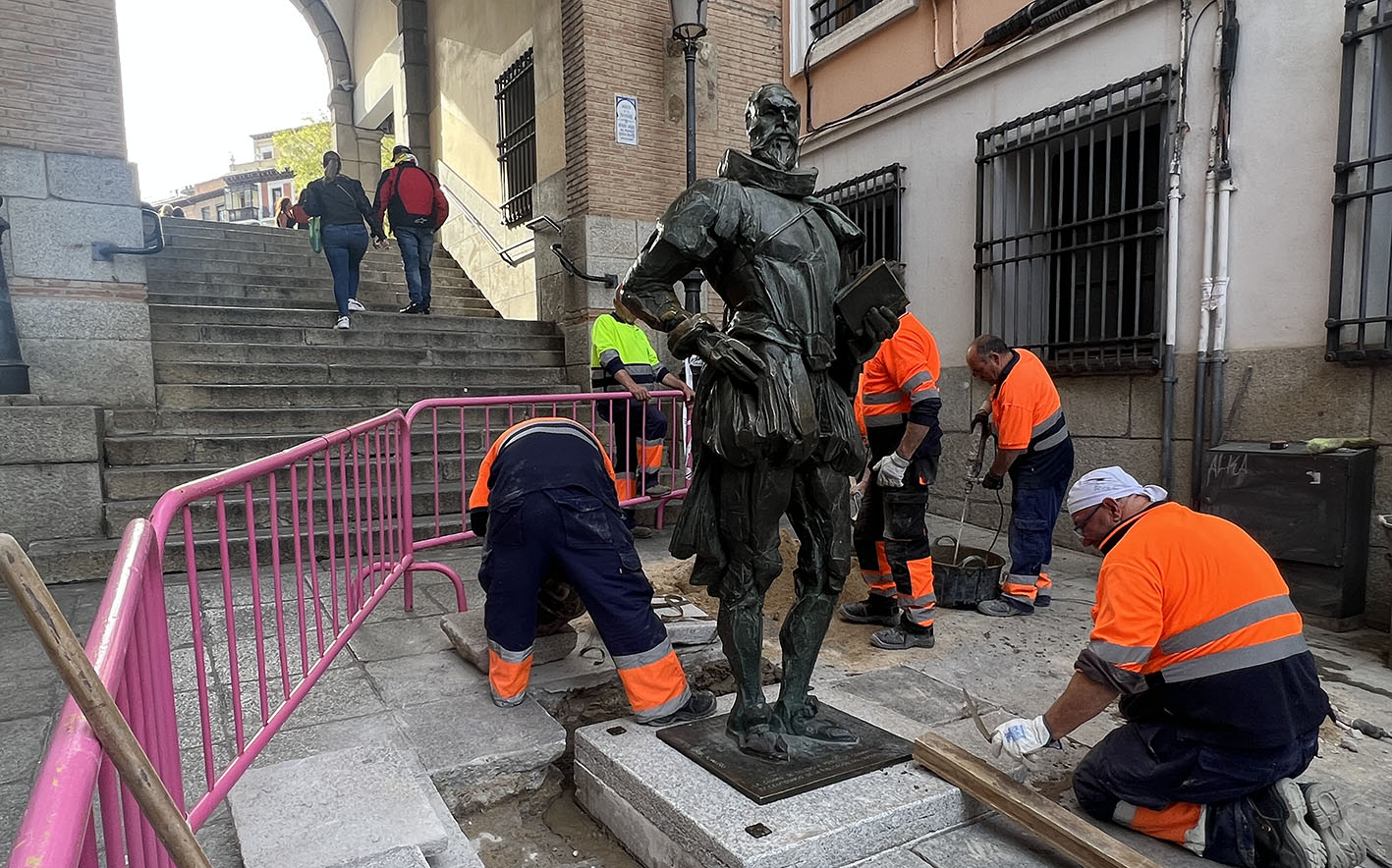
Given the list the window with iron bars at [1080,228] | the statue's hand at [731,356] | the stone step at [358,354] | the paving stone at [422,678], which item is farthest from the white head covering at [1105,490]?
the stone step at [358,354]

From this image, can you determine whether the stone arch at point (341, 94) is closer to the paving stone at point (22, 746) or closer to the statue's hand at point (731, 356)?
the paving stone at point (22, 746)

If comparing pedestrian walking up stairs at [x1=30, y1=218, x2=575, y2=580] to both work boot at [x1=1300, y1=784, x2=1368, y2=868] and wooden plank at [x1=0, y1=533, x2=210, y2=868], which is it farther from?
work boot at [x1=1300, y1=784, x2=1368, y2=868]

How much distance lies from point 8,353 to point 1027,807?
6.92m

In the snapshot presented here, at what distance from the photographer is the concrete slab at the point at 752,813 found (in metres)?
2.29

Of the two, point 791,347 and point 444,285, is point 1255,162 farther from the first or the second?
point 444,285

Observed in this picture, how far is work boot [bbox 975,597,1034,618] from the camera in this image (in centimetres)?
477

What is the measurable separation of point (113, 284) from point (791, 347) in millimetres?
5895

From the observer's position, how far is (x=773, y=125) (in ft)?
8.88

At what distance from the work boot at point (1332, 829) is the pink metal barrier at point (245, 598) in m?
2.87

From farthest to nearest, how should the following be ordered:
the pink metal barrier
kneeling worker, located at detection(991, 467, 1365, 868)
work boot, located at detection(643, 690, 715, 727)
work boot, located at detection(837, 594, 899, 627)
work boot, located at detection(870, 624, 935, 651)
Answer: work boot, located at detection(837, 594, 899, 627)
work boot, located at detection(870, 624, 935, 651)
work boot, located at detection(643, 690, 715, 727)
kneeling worker, located at detection(991, 467, 1365, 868)
the pink metal barrier

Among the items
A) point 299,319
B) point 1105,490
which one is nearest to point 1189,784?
point 1105,490

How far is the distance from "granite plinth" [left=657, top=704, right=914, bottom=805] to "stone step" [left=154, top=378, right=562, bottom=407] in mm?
4845

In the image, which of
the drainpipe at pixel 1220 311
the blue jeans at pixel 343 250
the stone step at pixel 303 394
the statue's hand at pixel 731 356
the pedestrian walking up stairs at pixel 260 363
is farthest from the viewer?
the blue jeans at pixel 343 250

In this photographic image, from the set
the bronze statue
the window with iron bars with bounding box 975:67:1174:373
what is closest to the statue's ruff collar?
the bronze statue
